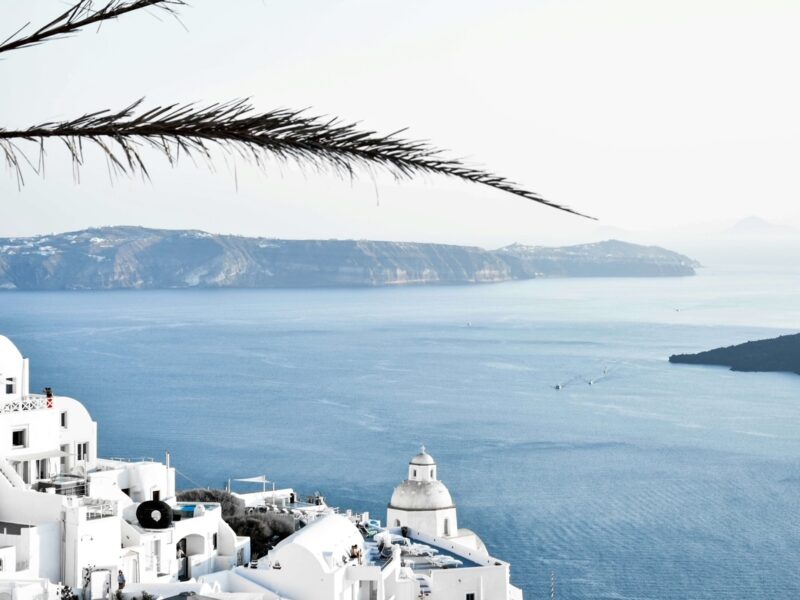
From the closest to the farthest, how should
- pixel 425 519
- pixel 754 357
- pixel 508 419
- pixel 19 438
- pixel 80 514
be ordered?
pixel 80 514 → pixel 19 438 → pixel 425 519 → pixel 508 419 → pixel 754 357

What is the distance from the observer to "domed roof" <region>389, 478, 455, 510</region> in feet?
89.1

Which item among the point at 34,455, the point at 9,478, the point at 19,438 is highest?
the point at 19,438

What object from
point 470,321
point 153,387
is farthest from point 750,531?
point 470,321

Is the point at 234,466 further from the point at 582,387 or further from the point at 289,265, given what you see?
the point at 289,265

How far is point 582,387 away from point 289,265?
9815 cm

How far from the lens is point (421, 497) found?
2719 centimetres

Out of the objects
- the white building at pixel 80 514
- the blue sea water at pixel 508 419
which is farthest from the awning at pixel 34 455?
the blue sea water at pixel 508 419

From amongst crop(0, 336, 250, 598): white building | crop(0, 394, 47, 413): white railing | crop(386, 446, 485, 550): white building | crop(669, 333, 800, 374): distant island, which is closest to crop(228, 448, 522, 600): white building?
crop(386, 446, 485, 550): white building

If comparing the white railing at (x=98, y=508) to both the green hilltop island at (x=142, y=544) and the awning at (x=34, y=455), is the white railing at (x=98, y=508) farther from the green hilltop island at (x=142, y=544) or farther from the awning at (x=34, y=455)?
the awning at (x=34, y=455)

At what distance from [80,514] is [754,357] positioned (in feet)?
264

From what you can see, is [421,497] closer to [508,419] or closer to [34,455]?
[34,455]

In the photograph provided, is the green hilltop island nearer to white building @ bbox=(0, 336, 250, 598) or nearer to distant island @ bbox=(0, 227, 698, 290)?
white building @ bbox=(0, 336, 250, 598)

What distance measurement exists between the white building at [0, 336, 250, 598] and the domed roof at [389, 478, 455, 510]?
6599mm

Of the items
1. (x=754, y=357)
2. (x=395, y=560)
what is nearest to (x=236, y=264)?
(x=754, y=357)
